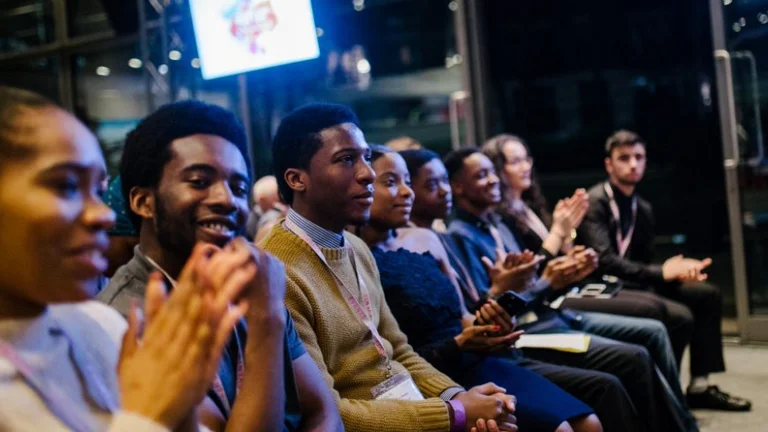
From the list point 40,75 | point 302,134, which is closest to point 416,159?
point 302,134

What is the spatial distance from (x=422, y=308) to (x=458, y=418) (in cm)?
50

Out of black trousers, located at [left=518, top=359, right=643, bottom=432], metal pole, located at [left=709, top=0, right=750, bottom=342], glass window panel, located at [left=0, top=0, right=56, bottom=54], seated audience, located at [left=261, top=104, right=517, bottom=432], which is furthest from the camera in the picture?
glass window panel, located at [left=0, top=0, right=56, bottom=54]

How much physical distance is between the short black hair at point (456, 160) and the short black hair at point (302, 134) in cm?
123

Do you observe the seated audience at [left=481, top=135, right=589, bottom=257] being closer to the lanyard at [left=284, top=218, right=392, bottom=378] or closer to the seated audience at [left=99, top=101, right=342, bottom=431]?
the lanyard at [left=284, top=218, right=392, bottom=378]

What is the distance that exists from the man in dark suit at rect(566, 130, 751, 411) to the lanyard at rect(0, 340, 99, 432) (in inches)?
122

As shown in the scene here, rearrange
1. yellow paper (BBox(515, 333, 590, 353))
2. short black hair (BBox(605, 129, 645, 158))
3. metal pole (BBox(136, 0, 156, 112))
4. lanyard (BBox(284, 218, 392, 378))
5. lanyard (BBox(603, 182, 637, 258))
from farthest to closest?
1. metal pole (BBox(136, 0, 156, 112))
2. short black hair (BBox(605, 129, 645, 158))
3. lanyard (BBox(603, 182, 637, 258))
4. yellow paper (BBox(515, 333, 590, 353))
5. lanyard (BBox(284, 218, 392, 378))

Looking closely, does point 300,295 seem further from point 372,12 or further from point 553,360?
point 372,12

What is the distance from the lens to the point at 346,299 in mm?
1965

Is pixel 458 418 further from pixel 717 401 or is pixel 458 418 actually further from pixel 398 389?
pixel 717 401

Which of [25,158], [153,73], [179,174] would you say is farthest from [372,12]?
[25,158]

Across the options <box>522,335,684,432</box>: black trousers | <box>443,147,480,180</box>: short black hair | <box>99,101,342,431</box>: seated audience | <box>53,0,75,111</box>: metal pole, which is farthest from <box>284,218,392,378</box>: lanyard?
<box>53,0,75,111</box>: metal pole

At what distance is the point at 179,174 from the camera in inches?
56.4

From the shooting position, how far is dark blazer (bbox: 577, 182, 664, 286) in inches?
156

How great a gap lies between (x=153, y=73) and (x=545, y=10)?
3.20 meters
